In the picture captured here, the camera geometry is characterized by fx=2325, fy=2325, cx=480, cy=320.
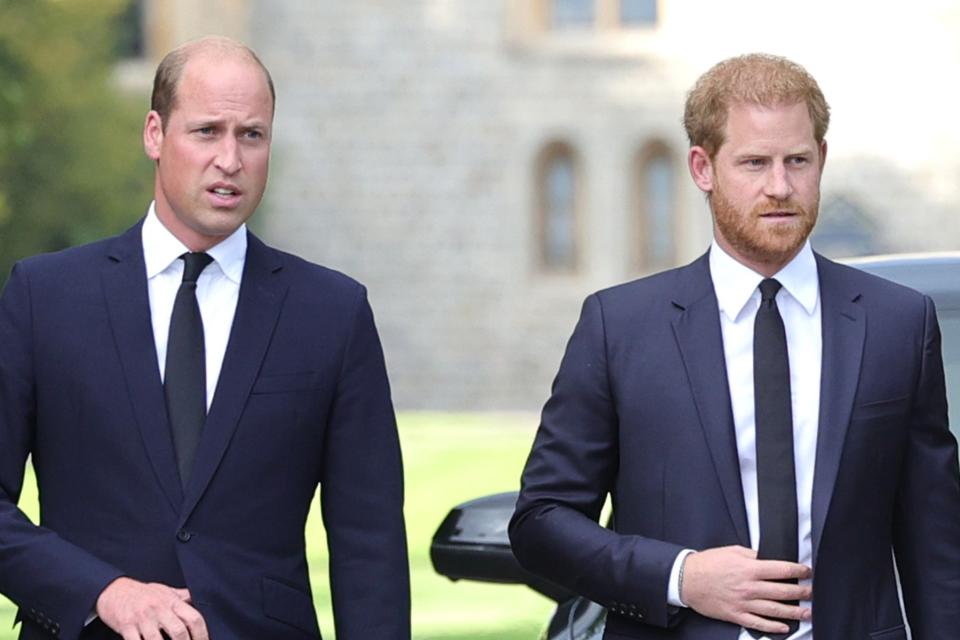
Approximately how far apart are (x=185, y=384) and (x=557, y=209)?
1079 inches

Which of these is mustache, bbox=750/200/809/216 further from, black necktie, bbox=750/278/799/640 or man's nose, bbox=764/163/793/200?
→ black necktie, bbox=750/278/799/640

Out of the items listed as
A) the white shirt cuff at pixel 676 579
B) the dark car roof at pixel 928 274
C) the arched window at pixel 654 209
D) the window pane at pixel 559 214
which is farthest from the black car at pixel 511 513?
the window pane at pixel 559 214

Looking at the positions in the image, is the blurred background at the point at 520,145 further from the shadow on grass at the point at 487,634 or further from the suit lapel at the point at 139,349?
the suit lapel at the point at 139,349

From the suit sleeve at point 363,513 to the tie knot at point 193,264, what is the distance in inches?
10.9

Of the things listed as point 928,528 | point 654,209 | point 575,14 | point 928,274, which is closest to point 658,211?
point 654,209

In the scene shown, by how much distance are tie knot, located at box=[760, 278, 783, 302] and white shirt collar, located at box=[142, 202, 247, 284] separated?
85 centimetres

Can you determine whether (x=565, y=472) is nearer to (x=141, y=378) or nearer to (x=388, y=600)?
(x=388, y=600)

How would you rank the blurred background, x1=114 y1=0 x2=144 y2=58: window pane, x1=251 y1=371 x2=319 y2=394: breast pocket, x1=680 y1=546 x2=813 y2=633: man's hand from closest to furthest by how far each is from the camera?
x1=680 y1=546 x2=813 y2=633: man's hand → x1=251 y1=371 x2=319 y2=394: breast pocket → x1=114 y1=0 x2=144 y2=58: window pane → the blurred background

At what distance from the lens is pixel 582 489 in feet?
12.0

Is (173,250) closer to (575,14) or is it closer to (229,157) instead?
(229,157)

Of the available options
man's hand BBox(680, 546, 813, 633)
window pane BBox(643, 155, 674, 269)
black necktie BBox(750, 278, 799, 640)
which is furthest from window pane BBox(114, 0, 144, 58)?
man's hand BBox(680, 546, 813, 633)

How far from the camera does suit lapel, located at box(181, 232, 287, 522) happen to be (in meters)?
3.62

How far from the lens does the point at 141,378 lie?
3.64 m

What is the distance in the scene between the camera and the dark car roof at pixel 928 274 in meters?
4.43
